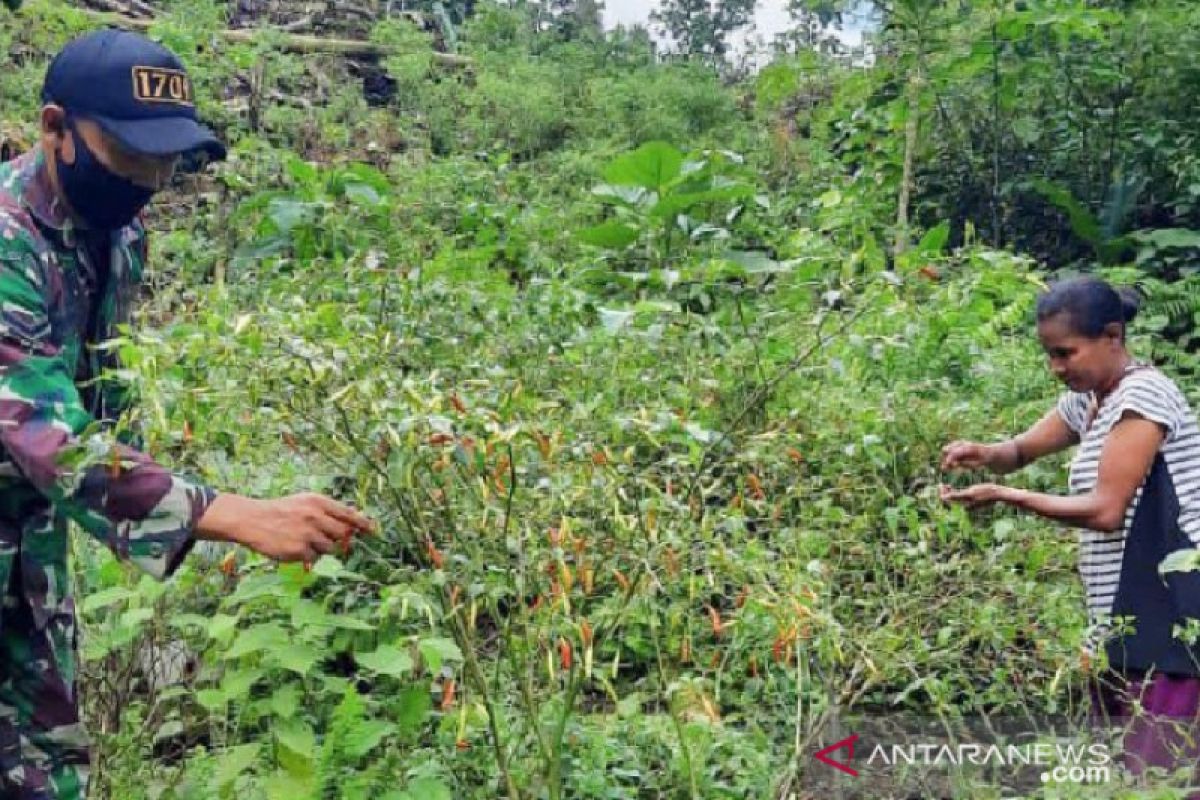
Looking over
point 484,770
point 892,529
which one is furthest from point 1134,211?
point 484,770

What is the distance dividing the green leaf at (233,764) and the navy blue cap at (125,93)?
123 centimetres

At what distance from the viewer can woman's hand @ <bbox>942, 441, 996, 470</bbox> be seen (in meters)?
3.52

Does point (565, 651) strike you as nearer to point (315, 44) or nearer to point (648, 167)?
point (648, 167)

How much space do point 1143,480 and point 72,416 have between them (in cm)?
234

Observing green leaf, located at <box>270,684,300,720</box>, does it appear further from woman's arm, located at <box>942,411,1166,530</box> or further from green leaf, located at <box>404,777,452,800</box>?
woman's arm, located at <box>942,411,1166,530</box>

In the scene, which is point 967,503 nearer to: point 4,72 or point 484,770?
point 484,770

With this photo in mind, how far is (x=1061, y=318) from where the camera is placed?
3.11 meters

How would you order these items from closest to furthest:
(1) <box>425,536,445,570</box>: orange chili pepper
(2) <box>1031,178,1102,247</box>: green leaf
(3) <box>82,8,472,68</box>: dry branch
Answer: (1) <box>425,536,445,570</box>: orange chili pepper, (2) <box>1031,178,1102,247</box>: green leaf, (3) <box>82,8,472,68</box>: dry branch

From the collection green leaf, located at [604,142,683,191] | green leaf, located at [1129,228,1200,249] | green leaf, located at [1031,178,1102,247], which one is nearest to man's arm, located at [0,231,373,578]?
green leaf, located at [604,142,683,191]

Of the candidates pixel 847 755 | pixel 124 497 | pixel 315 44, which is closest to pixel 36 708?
pixel 124 497

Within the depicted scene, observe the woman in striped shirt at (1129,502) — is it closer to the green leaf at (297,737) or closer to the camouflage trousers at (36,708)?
the green leaf at (297,737)

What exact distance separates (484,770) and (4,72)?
24.6 feet

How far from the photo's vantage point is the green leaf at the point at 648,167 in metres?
6.91

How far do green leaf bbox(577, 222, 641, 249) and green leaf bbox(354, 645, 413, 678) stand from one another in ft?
14.8
